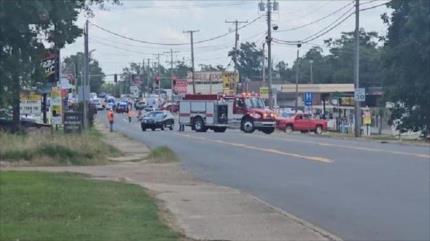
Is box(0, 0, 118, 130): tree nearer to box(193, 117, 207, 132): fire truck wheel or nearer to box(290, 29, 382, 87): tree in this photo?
box(193, 117, 207, 132): fire truck wheel

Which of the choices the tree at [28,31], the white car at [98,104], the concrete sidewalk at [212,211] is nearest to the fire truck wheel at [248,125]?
the concrete sidewalk at [212,211]

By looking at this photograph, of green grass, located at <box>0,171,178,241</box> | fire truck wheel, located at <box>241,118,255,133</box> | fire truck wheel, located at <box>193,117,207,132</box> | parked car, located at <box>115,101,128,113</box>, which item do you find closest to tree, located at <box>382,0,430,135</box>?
fire truck wheel, located at <box>241,118,255,133</box>

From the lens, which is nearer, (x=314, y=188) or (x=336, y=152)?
(x=314, y=188)

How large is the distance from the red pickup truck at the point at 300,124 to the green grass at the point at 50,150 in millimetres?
43187

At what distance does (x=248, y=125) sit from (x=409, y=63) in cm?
1092

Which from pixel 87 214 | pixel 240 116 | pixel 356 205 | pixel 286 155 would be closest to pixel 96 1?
pixel 87 214

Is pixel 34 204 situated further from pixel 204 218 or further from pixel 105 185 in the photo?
pixel 105 185

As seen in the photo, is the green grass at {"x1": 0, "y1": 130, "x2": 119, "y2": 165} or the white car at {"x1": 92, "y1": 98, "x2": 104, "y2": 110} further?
the white car at {"x1": 92, "y1": 98, "x2": 104, "y2": 110}

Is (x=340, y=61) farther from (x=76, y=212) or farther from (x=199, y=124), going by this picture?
(x=76, y=212)

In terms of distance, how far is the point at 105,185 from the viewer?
22.9 meters

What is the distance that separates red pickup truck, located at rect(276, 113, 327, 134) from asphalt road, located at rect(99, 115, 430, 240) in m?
33.2

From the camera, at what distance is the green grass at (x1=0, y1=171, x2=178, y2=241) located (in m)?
13.6

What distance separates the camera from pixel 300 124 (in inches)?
3071

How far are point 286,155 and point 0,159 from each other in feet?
33.8
